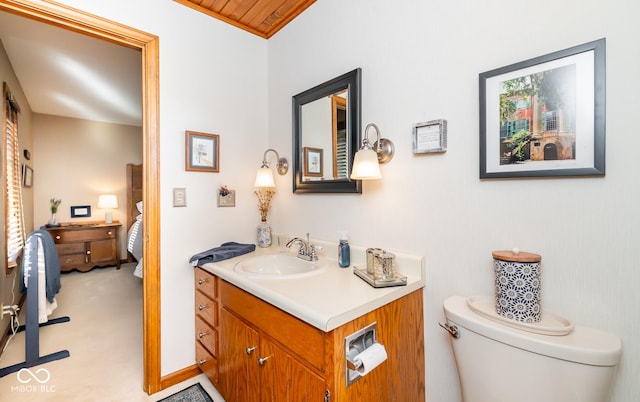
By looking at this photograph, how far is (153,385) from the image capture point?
165 centimetres

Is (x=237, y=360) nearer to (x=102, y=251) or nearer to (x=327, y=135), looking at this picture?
(x=327, y=135)

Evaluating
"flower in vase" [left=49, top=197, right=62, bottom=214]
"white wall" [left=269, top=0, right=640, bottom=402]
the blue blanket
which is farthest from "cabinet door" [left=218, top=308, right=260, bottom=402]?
"flower in vase" [left=49, top=197, right=62, bottom=214]

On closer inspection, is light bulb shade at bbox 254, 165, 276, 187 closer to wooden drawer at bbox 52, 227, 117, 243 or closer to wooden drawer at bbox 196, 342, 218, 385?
wooden drawer at bbox 196, 342, 218, 385

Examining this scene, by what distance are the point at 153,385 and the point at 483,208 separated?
2.01m

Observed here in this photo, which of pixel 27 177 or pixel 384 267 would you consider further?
pixel 27 177

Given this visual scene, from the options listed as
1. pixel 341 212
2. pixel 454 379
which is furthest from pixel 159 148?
pixel 454 379

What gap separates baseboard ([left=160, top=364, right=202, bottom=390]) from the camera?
1689 millimetres

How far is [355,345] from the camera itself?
3.22 ft

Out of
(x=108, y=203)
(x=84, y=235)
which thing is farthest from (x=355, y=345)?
(x=108, y=203)

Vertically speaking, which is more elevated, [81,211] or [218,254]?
[81,211]

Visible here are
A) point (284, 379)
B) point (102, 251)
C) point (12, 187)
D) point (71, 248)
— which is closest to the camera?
point (284, 379)

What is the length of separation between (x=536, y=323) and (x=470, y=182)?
0.53m

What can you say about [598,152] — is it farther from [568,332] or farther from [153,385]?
[153,385]

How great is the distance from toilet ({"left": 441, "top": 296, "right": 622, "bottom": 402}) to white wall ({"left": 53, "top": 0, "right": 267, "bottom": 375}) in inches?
60.2
